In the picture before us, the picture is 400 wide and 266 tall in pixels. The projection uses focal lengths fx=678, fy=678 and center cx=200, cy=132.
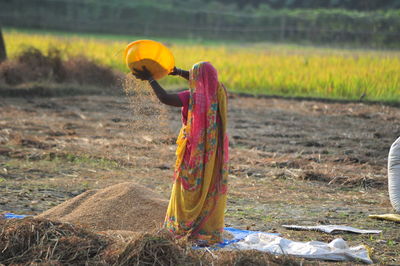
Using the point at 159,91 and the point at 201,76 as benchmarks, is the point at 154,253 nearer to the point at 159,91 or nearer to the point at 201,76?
the point at 159,91

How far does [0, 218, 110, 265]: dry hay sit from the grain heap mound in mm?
841

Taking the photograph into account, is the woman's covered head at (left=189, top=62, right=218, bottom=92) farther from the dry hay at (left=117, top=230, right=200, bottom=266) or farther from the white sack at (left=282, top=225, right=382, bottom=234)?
the white sack at (left=282, top=225, right=382, bottom=234)

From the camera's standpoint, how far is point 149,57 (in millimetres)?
4488

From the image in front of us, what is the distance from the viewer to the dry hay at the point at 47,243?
145 inches

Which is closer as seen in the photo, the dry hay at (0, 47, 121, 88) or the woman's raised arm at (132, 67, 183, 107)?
the woman's raised arm at (132, 67, 183, 107)

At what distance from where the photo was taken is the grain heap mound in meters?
4.83

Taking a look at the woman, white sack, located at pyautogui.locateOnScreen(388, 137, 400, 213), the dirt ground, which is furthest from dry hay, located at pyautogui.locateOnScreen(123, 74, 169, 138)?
white sack, located at pyautogui.locateOnScreen(388, 137, 400, 213)

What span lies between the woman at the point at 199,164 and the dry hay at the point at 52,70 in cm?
869

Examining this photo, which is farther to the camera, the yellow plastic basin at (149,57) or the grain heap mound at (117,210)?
the grain heap mound at (117,210)

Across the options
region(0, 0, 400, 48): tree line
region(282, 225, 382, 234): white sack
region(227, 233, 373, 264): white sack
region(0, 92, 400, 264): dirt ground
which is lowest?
region(0, 92, 400, 264): dirt ground

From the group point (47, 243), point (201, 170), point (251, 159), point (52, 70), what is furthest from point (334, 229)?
point (52, 70)

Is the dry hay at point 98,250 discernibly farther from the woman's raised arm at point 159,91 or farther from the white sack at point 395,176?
the white sack at point 395,176

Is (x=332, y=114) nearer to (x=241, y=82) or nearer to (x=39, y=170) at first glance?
(x=241, y=82)

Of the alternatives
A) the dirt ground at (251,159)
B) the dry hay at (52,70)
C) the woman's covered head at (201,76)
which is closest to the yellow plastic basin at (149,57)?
the woman's covered head at (201,76)
